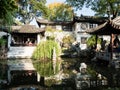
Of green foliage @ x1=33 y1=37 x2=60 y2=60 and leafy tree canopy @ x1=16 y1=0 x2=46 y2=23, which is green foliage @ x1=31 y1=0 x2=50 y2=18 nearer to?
leafy tree canopy @ x1=16 y1=0 x2=46 y2=23

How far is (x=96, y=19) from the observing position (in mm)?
52844

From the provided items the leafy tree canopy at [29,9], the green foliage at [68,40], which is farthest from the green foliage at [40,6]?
the green foliage at [68,40]

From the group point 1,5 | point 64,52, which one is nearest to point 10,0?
point 1,5

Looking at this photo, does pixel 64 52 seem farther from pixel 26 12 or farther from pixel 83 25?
pixel 26 12

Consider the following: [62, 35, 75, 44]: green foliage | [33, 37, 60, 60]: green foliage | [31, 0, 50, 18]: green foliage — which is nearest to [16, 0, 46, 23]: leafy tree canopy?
[31, 0, 50, 18]: green foliage

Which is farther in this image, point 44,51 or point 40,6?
point 40,6

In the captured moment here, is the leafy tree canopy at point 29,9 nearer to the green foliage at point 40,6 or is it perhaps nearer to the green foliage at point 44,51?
the green foliage at point 40,6

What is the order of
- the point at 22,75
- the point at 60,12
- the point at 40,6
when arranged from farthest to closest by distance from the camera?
the point at 60,12
the point at 40,6
the point at 22,75

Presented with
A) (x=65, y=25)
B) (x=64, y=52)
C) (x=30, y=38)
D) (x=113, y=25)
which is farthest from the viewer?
(x=65, y=25)

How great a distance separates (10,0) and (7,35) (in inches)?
1402

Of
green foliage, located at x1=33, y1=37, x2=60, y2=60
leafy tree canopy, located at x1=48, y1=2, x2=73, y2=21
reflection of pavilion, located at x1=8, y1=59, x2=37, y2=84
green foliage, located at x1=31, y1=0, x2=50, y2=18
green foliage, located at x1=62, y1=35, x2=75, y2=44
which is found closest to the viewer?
reflection of pavilion, located at x1=8, y1=59, x2=37, y2=84

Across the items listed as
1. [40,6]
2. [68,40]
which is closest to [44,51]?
[68,40]

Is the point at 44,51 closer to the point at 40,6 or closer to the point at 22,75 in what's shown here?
the point at 22,75

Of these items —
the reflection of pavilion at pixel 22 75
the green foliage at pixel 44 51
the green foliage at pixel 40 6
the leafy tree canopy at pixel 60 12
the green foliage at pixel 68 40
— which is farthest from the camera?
the leafy tree canopy at pixel 60 12
